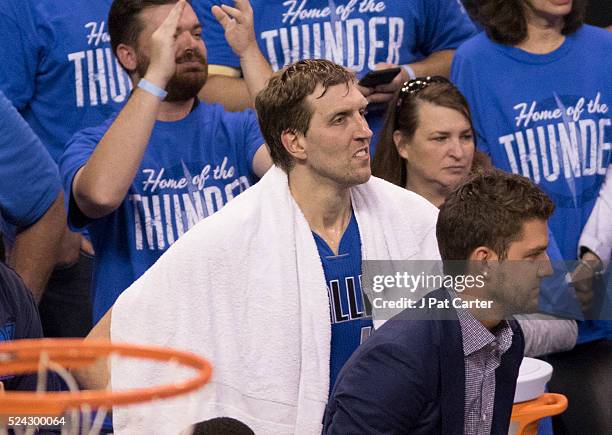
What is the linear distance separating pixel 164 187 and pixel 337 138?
0.62 metres

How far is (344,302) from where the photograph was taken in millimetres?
2975

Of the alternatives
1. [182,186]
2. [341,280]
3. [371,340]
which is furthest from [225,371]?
[182,186]

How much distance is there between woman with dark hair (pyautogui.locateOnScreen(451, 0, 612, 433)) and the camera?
380 cm

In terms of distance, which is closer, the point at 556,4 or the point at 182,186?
the point at 182,186

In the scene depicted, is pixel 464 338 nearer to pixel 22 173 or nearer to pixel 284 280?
pixel 284 280

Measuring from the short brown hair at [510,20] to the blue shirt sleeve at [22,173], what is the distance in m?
1.40

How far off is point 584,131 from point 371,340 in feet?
5.17

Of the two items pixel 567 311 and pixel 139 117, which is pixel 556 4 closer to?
pixel 567 311

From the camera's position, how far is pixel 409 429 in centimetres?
247

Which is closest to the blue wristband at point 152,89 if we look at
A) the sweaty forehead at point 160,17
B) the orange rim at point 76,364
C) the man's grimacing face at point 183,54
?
the man's grimacing face at point 183,54

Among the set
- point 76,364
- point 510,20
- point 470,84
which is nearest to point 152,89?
point 470,84

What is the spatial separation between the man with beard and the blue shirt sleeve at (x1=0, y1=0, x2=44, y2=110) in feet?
1.03

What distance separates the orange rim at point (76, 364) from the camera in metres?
1.64

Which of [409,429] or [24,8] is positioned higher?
[24,8]
